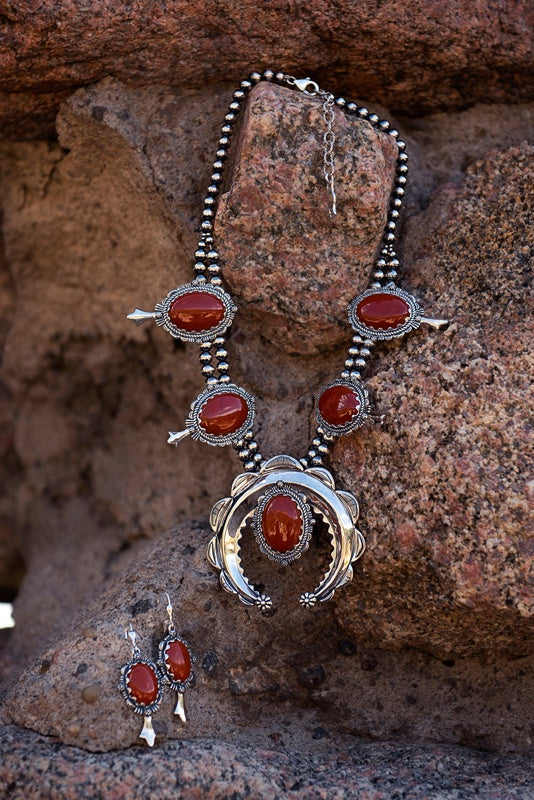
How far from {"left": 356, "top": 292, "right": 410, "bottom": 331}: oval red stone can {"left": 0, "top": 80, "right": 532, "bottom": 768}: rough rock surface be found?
0.18 ft

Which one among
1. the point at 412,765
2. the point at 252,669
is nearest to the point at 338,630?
the point at 252,669

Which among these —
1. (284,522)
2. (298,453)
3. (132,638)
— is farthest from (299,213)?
(132,638)

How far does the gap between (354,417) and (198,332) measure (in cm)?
39

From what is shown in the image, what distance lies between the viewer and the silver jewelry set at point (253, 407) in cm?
170

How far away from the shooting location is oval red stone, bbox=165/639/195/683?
5.40 feet

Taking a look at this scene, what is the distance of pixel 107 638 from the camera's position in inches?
66.4

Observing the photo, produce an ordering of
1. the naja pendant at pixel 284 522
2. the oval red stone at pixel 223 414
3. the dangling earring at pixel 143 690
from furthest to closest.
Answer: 1. the oval red stone at pixel 223 414
2. the naja pendant at pixel 284 522
3. the dangling earring at pixel 143 690

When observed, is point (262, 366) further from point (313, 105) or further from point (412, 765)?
point (412, 765)

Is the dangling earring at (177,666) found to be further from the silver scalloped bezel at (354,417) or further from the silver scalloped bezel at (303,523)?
the silver scalloped bezel at (354,417)

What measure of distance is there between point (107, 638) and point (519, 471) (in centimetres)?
85

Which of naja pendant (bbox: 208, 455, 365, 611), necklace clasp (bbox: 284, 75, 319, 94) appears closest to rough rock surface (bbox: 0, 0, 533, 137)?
necklace clasp (bbox: 284, 75, 319, 94)

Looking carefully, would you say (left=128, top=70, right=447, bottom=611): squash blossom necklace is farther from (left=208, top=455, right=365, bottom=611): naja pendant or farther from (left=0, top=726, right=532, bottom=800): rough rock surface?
(left=0, top=726, right=532, bottom=800): rough rock surface

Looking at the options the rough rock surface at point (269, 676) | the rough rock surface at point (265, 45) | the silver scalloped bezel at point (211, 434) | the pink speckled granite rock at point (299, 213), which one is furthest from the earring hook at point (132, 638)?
the rough rock surface at point (265, 45)

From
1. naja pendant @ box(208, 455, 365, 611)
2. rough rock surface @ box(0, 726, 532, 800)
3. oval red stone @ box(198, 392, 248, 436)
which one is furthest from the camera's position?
oval red stone @ box(198, 392, 248, 436)
